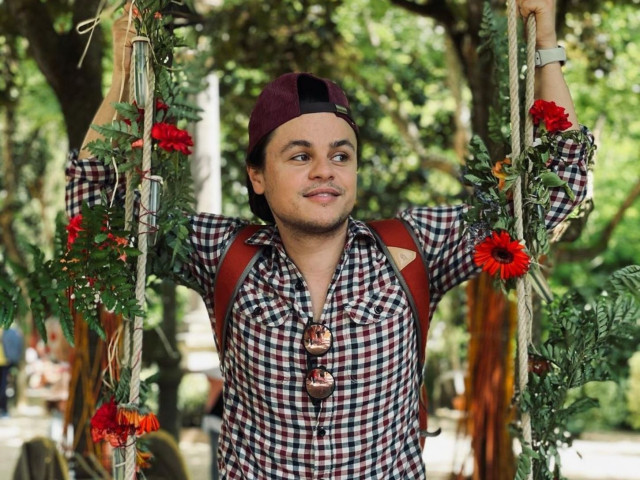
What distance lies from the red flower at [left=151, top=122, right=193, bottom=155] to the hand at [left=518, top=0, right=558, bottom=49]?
0.90 meters

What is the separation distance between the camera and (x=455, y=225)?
2166 millimetres

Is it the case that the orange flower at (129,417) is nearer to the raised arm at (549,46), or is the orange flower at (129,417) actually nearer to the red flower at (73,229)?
the red flower at (73,229)

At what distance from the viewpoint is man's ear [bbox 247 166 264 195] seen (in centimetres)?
223

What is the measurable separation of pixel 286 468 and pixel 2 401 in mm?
9440

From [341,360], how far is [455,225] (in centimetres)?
44

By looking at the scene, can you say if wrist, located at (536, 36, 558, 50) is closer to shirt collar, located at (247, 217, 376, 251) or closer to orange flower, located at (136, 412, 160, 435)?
shirt collar, located at (247, 217, 376, 251)

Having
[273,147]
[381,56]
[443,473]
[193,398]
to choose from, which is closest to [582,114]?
[381,56]

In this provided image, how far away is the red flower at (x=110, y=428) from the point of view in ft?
7.01

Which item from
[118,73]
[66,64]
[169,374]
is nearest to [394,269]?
[118,73]

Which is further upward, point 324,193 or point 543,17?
point 543,17

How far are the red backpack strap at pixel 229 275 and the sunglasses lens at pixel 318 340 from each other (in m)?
0.22

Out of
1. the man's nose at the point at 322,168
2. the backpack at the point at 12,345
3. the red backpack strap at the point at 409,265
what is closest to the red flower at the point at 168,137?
the man's nose at the point at 322,168

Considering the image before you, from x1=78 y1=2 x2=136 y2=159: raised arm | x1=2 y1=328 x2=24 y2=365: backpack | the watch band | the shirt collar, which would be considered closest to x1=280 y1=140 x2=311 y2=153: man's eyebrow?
the shirt collar

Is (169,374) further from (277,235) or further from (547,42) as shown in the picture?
(547,42)
